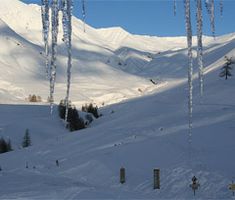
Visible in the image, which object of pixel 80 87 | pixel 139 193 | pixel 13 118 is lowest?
pixel 139 193

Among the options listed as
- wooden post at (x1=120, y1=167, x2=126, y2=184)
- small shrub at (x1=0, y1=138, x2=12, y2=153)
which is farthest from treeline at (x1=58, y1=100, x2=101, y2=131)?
wooden post at (x1=120, y1=167, x2=126, y2=184)

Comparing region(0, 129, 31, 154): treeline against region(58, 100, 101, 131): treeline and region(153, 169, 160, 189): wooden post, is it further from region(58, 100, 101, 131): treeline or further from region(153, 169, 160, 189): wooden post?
region(153, 169, 160, 189): wooden post

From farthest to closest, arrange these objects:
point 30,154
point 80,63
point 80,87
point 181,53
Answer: point 181,53 → point 80,63 → point 80,87 → point 30,154

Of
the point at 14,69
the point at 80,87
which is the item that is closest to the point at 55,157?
the point at 80,87

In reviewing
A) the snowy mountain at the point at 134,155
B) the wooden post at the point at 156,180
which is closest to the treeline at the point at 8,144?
the snowy mountain at the point at 134,155

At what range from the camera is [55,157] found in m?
22.8

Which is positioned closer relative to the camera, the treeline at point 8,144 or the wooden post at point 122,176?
the wooden post at point 122,176

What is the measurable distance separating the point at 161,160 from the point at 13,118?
92.0ft

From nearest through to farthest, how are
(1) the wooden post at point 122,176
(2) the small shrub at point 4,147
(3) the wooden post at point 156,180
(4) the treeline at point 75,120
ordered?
(3) the wooden post at point 156,180, (1) the wooden post at point 122,176, (2) the small shrub at point 4,147, (4) the treeline at point 75,120

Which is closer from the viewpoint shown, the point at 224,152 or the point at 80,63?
the point at 224,152

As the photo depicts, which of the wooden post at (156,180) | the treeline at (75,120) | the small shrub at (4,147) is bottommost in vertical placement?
the wooden post at (156,180)

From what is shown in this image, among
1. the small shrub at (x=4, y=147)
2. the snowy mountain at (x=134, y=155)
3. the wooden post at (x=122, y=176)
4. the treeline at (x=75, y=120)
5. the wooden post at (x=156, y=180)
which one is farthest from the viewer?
the treeline at (x=75, y=120)

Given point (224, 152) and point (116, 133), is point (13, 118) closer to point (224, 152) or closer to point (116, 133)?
point (116, 133)

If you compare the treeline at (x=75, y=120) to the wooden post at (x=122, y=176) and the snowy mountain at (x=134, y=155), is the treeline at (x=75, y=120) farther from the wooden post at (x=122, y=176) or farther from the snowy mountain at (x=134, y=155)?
the wooden post at (x=122, y=176)
